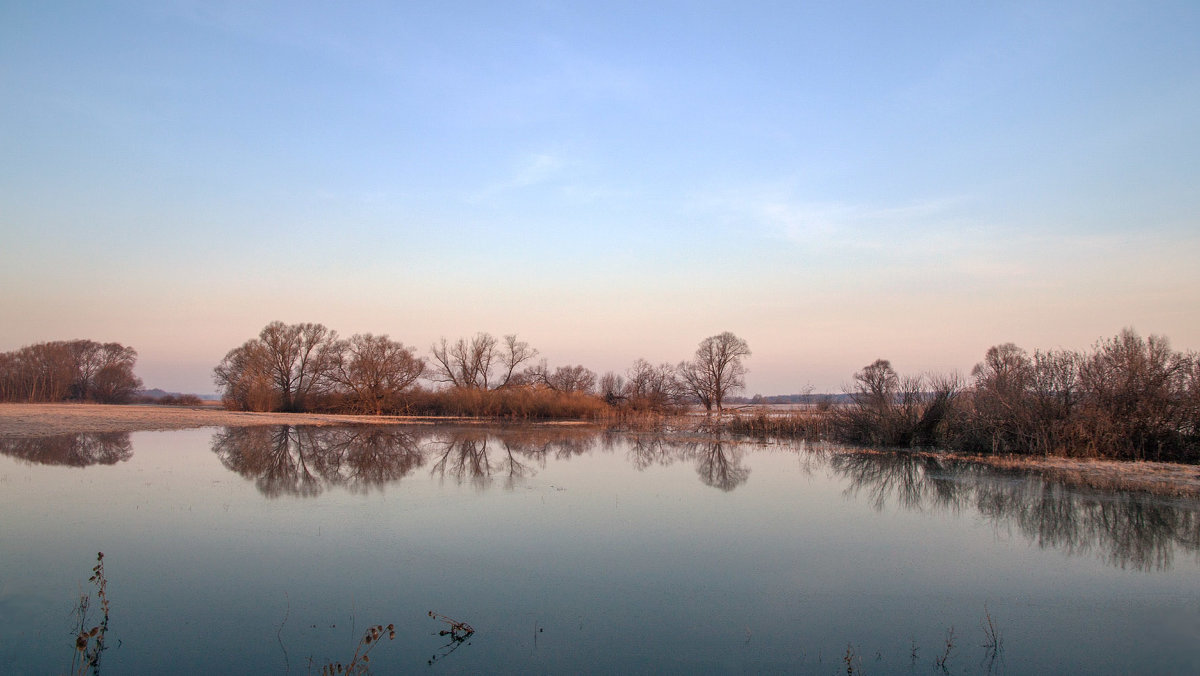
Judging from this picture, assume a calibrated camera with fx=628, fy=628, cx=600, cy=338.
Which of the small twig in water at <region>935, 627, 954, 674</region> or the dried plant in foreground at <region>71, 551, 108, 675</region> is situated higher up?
the dried plant in foreground at <region>71, 551, 108, 675</region>

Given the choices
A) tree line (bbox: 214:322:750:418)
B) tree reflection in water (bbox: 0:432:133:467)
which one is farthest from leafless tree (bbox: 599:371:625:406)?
tree reflection in water (bbox: 0:432:133:467)

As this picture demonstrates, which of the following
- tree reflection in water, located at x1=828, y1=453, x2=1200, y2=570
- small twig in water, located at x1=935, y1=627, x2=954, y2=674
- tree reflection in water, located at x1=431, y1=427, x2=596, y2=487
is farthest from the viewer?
tree reflection in water, located at x1=431, y1=427, x2=596, y2=487

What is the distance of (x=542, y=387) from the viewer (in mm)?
43844

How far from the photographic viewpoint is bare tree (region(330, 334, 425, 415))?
136ft

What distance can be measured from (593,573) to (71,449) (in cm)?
1555

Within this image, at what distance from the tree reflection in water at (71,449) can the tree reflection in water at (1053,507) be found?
15699 millimetres

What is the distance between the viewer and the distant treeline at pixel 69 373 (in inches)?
1951

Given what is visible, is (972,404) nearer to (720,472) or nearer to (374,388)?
(720,472)

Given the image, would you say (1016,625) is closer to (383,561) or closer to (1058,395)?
(383,561)

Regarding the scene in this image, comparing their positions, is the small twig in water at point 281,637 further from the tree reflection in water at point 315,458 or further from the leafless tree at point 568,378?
the leafless tree at point 568,378

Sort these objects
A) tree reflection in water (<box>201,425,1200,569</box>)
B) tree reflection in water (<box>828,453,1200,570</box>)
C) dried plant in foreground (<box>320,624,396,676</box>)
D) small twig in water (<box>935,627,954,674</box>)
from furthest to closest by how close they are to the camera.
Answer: tree reflection in water (<box>201,425,1200,569</box>), tree reflection in water (<box>828,453,1200,570</box>), small twig in water (<box>935,627,954,674</box>), dried plant in foreground (<box>320,624,396,676</box>)

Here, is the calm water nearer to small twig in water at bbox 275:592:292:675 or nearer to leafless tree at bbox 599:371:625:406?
small twig in water at bbox 275:592:292:675

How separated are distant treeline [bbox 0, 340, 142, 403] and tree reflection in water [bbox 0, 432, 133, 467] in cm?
4187

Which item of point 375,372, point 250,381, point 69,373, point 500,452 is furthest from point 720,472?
point 69,373
